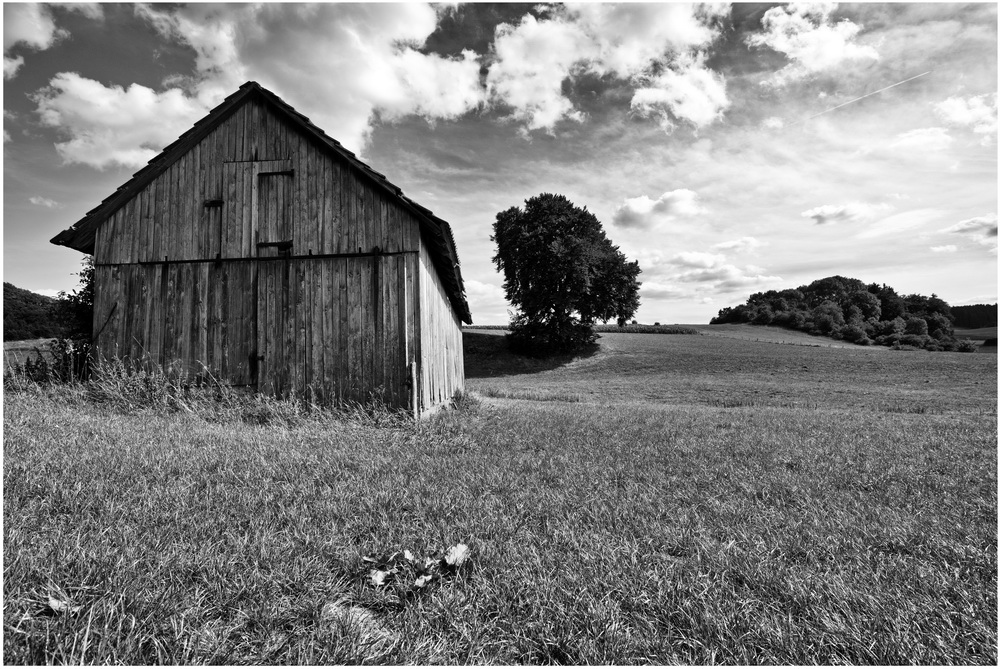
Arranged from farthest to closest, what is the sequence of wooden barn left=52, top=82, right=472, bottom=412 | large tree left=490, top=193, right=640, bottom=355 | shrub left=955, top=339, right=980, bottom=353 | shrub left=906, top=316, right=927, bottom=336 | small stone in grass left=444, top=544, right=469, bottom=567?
shrub left=906, top=316, right=927, bottom=336 → shrub left=955, top=339, right=980, bottom=353 → large tree left=490, top=193, right=640, bottom=355 → wooden barn left=52, top=82, right=472, bottom=412 → small stone in grass left=444, top=544, right=469, bottom=567

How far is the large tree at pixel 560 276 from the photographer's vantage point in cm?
3822

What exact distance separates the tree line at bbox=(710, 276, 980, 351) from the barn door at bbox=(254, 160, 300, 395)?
64.2 m

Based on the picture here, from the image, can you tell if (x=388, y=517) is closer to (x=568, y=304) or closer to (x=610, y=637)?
(x=610, y=637)

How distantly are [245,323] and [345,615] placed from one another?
9.09 meters

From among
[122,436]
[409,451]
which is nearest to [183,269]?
[122,436]

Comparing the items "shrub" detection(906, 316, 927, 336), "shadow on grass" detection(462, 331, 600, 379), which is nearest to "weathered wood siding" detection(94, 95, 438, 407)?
"shadow on grass" detection(462, 331, 600, 379)

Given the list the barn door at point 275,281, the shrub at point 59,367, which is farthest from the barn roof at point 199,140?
the shrub at point 59,367

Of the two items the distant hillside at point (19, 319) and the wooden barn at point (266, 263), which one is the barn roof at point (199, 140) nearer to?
the wooden barn at point (266, 263)

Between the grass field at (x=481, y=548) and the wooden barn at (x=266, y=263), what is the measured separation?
2.74 metres

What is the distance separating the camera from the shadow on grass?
3628 centimetres

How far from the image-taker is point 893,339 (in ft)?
184

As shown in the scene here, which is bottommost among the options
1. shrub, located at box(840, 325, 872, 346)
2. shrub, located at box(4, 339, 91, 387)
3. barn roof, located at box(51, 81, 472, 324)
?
shrub, located at box(4, 339, 91, 387)

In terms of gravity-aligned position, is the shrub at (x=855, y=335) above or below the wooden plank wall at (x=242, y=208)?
below

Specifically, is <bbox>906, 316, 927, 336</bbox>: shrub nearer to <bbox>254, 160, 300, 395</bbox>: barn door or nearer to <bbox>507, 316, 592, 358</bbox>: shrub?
<bbox>507, 316, 592, 358</bbox>: shrub
